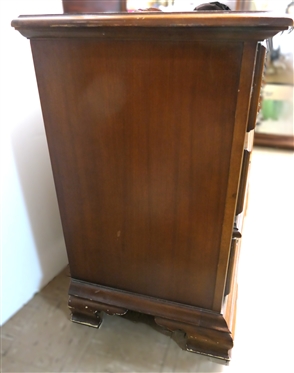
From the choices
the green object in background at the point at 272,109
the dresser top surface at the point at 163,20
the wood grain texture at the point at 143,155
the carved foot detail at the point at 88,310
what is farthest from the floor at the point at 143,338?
the green object in background at the point at 272,109

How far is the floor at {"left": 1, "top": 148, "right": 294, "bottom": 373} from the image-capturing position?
0.95 meters

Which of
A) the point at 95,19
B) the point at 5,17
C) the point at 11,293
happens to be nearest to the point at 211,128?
the point at 95,19

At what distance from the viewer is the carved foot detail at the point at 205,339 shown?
0.90 meters

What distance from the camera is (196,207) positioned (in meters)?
0.79

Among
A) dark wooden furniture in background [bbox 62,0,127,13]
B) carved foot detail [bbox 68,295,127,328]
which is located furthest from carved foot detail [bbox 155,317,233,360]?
dark wooden furniture in background [bbox 62,0,127,13]

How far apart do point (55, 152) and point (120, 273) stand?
38 centimetres

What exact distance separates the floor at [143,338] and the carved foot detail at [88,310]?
1.1 inches

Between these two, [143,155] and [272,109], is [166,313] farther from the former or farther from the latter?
[272,109]

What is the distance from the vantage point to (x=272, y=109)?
7.73 feet

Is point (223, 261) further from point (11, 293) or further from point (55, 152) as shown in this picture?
point (11, 293)

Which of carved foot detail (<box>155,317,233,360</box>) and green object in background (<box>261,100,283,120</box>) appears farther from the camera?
green object in background (<box>261,100,283,120</box>)

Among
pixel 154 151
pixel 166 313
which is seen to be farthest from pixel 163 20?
pixel 166 313

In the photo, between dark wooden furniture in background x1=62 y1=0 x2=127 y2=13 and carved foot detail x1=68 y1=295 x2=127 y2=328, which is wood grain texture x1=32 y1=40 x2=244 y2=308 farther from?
dark wooden furniture in background x1=62 y1=0 x2=127 y2=13

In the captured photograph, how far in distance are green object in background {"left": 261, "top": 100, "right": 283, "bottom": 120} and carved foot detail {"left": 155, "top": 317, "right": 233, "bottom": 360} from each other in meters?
1.83
